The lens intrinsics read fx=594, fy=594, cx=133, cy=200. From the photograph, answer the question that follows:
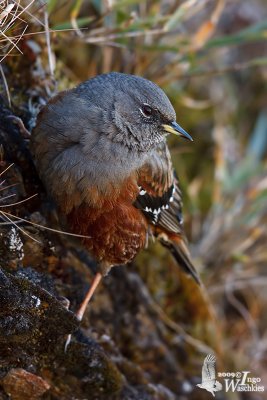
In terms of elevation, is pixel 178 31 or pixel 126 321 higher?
pixel 178 31

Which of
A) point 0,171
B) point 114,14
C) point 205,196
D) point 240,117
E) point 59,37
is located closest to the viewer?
point 0,171

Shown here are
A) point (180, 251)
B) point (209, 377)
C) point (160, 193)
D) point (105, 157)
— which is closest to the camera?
point (105, 157)

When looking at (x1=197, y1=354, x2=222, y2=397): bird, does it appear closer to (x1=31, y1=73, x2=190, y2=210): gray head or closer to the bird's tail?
the bird's tail

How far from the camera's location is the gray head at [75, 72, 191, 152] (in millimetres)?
3205

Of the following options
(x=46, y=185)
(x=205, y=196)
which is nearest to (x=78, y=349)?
(x=46, y=185)

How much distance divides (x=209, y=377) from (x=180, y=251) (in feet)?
2.88

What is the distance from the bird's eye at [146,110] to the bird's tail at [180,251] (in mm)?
1062

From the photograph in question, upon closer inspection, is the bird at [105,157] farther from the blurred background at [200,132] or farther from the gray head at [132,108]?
the blurred background at [200,132]

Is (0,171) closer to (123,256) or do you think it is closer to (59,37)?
(123,256)

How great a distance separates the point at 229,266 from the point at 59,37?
249 cm

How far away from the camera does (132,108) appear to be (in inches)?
128

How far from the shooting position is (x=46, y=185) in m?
3.18

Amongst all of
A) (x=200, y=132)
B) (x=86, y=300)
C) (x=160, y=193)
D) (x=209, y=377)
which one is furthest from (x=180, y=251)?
(x=200, y=132)

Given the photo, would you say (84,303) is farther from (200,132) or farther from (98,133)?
(200,132)
